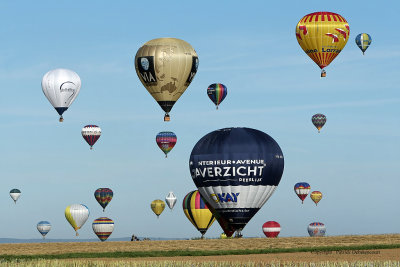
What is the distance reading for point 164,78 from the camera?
3273 inches

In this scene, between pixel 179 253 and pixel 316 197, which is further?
pixel 316 197

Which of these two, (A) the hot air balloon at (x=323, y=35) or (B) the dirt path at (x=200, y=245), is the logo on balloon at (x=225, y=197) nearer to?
(B) the dirt path at (x=200, y=245)

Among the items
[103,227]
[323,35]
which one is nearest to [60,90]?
[103,227]

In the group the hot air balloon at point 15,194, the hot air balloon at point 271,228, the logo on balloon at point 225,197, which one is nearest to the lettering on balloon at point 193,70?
the logo on balloon at point 225,197

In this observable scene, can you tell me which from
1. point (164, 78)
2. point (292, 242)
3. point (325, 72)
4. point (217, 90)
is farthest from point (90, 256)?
point (217, 90)

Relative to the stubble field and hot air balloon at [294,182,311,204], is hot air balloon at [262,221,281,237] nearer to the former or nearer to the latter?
hot air balloon at [294,182,311,204]

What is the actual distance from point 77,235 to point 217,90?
914 inches

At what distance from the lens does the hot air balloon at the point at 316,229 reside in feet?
390

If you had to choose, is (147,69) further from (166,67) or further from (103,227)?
(103,227)

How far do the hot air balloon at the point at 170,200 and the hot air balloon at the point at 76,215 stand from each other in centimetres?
1654

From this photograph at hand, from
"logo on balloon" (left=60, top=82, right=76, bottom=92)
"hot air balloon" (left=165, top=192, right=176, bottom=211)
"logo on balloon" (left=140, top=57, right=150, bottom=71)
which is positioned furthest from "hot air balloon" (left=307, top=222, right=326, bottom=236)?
"logo on balloon" (left=140, top=57, right=150, bottom=71)

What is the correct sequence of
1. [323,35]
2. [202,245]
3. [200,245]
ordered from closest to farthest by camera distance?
[202,245], [200,245], [323,35]

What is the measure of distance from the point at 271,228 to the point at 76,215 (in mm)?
23042

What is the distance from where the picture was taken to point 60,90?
9538 cm
